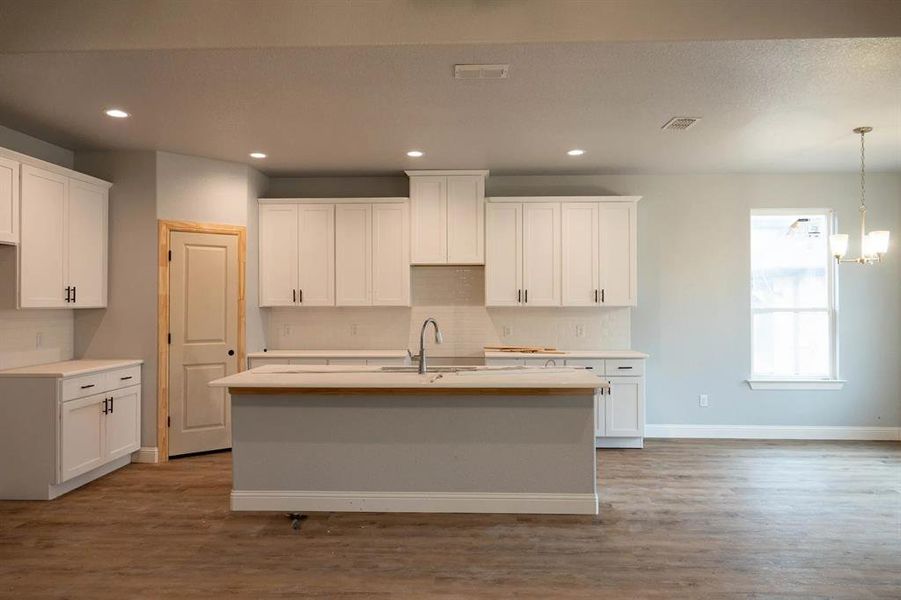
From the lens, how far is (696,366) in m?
5.57

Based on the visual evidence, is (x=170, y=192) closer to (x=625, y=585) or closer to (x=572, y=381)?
(x=572, y=381)

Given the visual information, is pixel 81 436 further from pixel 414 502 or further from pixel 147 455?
pixel 414 502

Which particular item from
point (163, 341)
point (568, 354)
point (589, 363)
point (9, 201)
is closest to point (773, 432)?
point (589, 363)

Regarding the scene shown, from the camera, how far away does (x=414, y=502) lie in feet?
11.5

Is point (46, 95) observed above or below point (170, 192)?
above

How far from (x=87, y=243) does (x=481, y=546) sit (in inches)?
153

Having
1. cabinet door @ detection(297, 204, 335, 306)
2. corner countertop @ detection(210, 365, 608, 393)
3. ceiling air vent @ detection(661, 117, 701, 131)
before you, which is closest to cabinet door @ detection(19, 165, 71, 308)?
corner countertop @ detection(210, 365, 608, 393)

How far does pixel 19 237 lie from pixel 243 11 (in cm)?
245

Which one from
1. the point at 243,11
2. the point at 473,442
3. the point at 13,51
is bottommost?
the point at 473,442

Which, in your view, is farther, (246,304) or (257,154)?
(246,304)

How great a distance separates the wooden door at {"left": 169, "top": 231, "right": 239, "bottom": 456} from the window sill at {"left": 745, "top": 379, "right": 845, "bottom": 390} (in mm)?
5150

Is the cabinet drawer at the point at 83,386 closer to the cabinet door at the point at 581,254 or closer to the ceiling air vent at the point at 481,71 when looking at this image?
the ceiling air vent at the point at 481,71

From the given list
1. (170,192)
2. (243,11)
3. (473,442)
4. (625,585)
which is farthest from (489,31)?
(170,192)

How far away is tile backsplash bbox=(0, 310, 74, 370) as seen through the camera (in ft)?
13.1
